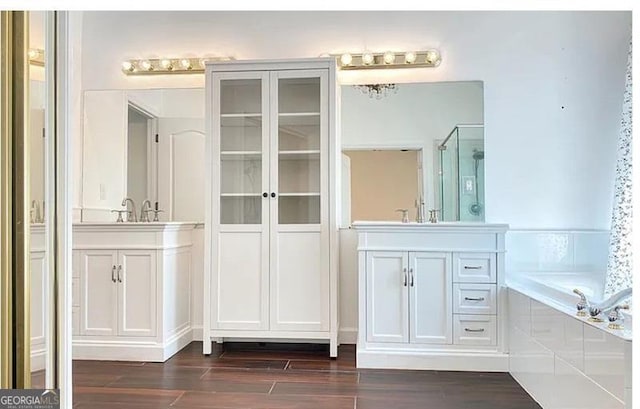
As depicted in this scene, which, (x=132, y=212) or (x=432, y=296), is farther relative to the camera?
(x=132, y=212)

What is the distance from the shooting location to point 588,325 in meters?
1.80

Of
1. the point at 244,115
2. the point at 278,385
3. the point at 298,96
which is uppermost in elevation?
the point at 298,96

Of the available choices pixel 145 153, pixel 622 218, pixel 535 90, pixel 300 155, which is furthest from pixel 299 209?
pixel 622 218

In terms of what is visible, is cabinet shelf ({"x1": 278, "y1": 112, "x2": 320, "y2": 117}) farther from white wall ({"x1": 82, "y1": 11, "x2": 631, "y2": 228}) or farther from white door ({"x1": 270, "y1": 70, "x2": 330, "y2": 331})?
white wall ({"x1": 82, "y1": 11, "x2": 631, "y2": 228})

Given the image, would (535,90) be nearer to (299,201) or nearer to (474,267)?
(474,267)

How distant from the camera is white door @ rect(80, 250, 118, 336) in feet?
9.84

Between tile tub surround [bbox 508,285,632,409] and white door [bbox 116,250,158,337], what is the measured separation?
2205 mm

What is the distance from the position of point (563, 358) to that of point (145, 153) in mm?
2905

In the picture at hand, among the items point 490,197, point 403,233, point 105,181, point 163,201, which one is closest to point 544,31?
point 490,197

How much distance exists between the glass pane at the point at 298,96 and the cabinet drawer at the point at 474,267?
1345 millimetres

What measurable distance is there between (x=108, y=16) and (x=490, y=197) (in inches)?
122

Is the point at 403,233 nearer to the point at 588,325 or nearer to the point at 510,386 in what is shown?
the point at 510,386

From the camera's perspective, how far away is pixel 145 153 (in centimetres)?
340

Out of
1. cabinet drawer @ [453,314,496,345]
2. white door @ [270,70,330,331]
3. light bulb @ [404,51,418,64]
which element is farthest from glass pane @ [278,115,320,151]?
cabinet drawer @ [453,314,496,345]
